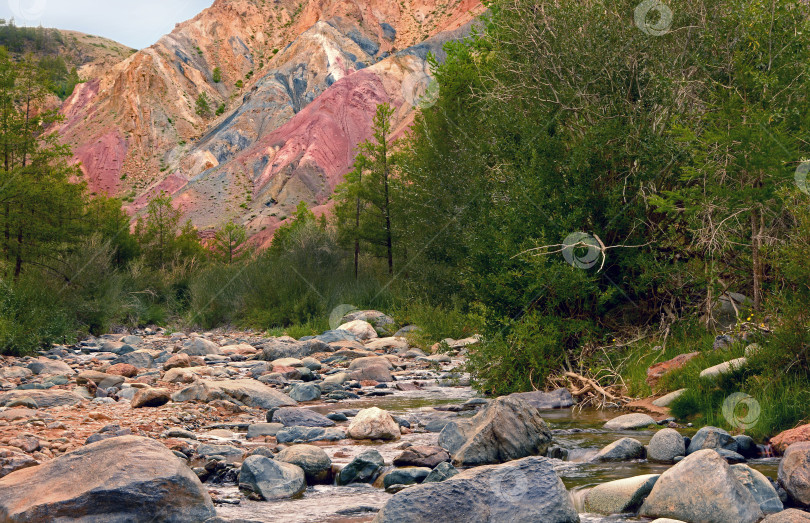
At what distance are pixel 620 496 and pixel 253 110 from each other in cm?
7556

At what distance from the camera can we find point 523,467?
430 cm

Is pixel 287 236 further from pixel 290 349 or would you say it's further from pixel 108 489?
pixel 108 489

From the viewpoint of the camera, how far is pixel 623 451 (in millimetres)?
5371

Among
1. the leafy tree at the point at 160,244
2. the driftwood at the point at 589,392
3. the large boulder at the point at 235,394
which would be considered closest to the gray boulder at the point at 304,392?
the large boulder at the point at 235,394

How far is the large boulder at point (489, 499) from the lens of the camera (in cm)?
383

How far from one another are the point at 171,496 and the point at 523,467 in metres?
2.14

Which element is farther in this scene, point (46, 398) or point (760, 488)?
point (46, 398)

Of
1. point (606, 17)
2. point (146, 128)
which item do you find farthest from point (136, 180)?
point (606, 17)

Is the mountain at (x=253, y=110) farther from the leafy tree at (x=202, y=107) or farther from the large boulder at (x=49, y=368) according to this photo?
the large boulder at (x=49, y=368)

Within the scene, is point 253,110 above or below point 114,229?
above

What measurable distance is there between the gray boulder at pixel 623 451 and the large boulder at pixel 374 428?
80.1 inches

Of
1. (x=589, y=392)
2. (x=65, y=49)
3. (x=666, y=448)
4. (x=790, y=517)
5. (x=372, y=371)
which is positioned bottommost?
(x=372, y=371)

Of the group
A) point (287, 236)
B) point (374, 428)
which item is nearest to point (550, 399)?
point (374, 428)

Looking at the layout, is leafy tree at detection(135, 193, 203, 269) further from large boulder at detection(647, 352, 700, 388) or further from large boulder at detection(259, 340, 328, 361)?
large boulder at detection(647, 352, 700, 388)
